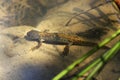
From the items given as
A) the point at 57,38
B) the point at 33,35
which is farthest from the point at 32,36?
the point at 57,38

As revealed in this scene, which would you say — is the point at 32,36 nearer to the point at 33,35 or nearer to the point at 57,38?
the point at 33,35

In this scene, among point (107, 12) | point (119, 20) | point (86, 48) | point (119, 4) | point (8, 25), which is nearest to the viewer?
point (119, 4)

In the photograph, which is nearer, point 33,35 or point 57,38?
point 57,38

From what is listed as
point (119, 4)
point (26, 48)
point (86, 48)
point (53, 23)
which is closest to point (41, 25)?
point (53, 23)

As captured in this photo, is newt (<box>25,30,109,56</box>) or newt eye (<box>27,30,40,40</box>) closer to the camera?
newt (<box>25,30,109,56</box>)

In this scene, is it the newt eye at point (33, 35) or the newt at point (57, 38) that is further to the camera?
the newt eye at point (33, 35)

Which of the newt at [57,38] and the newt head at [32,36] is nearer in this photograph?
the newt at [57,38]

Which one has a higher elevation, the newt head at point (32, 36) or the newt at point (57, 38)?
the newt head at point (32, 36)

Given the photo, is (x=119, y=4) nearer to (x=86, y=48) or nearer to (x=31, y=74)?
(x=31, y=74)
